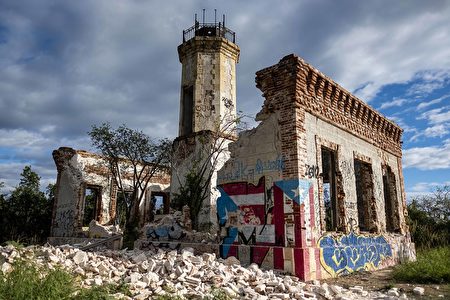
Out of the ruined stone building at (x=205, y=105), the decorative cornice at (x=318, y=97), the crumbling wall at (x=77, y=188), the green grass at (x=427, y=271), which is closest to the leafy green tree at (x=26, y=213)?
the crumbling wall at (x=77, y=188)

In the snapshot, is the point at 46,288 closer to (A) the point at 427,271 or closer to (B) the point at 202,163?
(A) the point at 427,271

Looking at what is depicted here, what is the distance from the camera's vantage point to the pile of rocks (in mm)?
5605

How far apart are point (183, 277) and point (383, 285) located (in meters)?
4.15

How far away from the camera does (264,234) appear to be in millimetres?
7918

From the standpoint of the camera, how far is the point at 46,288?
15.3 ft

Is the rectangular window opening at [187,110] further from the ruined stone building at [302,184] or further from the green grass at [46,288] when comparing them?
the green grass at [46,288]

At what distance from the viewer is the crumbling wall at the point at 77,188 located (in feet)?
60.6

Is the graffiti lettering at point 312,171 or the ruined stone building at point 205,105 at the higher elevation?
the ruined stone building at point 205,105

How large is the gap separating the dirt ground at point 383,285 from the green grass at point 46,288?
15.4ft

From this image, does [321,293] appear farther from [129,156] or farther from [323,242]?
[129,156]

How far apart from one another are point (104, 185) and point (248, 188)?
44.9 feet

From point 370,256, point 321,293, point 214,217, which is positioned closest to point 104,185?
point 214,217

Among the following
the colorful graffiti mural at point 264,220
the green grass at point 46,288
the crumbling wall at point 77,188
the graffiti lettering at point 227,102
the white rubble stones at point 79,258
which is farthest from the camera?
the crumbling wall at point 77,188

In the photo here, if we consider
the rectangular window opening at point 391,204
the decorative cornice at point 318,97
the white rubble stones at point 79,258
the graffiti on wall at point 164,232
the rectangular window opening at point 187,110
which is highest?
the rectangular window opening at point 187,110
